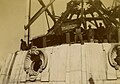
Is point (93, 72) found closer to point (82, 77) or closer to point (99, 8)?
point (82, 77)

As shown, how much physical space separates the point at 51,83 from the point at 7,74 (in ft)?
7.60

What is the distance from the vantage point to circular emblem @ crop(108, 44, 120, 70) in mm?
10594

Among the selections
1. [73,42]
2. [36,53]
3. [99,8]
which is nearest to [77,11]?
[99,8]

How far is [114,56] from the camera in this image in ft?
35.1

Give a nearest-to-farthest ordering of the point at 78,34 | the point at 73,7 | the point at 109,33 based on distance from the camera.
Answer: the point at 78,34 < the point at 109,33 < the point at 73,7

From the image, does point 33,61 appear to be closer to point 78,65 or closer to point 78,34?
point 78,65

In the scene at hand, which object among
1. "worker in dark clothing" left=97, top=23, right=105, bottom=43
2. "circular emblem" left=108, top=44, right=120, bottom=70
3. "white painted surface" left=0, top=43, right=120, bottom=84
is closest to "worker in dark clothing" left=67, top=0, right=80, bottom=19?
"worker in dark clothing" left=97, top=23, right=105, bottom=43

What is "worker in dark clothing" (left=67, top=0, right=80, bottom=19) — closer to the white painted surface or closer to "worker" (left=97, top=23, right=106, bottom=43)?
"worker" (left=97, top=23, right=106, bottom=43)

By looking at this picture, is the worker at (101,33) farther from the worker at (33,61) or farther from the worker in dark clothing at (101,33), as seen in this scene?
the worker at (33,61)

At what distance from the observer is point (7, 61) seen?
493 inches

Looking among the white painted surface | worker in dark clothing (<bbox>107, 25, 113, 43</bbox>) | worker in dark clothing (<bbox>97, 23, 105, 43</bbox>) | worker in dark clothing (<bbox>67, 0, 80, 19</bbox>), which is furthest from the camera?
worker in dark clothing (<bbox>67, 0, 80, 19</bbox>)

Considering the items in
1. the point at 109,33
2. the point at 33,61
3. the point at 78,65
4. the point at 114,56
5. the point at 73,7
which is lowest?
the point at 78,65

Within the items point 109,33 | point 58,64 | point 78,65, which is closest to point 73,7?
point 109,33

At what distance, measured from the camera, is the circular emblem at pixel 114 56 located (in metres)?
10.6
